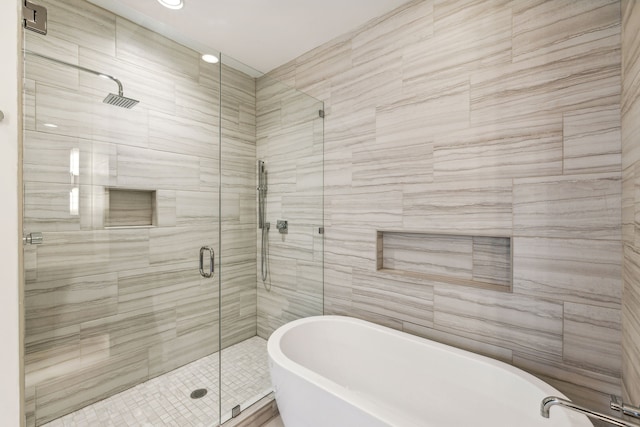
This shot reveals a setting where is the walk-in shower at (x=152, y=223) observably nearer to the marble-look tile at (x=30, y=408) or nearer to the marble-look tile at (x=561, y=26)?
the marble-look tile at (x=30, y=408)

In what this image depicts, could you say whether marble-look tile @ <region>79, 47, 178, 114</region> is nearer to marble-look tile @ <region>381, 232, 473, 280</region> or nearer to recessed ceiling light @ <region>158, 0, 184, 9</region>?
recessed ceiling light @ <region>158, 0, 184, 9</region>

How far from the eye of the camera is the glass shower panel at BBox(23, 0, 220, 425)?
1.59 metres

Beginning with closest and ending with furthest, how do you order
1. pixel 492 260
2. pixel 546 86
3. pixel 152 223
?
1. pixel 546 86
2. pixel 492 260
3. pixel 152 223

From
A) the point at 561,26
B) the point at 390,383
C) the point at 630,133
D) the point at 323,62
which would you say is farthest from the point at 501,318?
the point at 323,62

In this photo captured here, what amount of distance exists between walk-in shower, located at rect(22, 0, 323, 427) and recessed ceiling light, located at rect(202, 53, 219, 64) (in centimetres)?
3

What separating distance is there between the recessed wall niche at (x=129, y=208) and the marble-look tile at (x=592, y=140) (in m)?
2.50

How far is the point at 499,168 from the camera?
61.6 inches

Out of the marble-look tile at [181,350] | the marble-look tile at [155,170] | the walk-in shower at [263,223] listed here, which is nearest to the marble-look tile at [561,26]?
the walk-in shower at [263,223]

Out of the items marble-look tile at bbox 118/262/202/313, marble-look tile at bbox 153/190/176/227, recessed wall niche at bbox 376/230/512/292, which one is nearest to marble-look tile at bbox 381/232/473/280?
recessed wall niche at bbox 376/230/512/292

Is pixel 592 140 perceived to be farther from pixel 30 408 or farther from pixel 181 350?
pixel 30 408

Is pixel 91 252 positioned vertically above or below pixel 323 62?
below

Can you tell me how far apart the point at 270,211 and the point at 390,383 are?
1513mm

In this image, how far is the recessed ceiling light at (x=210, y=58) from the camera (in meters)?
2.01

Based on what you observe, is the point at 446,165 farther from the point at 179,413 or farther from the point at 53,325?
the point at 53,325
